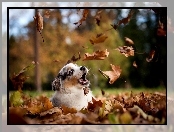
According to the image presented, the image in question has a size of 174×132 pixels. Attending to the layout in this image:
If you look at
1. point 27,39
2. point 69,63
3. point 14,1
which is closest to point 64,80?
point 69,63

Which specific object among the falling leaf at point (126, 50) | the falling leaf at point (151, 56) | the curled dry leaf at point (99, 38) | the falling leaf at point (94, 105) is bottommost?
the falling leaf at point (94, 105)

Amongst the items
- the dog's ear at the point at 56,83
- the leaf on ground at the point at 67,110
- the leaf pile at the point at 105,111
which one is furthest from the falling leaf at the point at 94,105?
the dog's ear at the point at 56,83

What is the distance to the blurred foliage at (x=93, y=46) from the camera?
6.07 meters

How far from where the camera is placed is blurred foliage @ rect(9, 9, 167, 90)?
6070 mm

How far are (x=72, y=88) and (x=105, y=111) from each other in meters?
0.45

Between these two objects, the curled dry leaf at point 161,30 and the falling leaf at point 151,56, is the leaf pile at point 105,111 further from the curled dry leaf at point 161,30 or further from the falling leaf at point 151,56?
the curled dry leaf at point 161,30

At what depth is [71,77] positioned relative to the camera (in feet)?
19.3

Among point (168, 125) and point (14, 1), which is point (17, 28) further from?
point (168, 125)

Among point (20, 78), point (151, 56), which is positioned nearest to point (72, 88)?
point (20, 78)

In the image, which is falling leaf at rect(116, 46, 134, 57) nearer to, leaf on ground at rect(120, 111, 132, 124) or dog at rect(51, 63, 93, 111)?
dog at rect(51, 63, 93, 111)

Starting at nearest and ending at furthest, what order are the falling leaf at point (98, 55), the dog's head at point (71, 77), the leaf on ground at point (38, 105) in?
the dog's head at point (71, 77) < the leaf on ground at point (38, 105) < the falling leaf at point (98, 55)

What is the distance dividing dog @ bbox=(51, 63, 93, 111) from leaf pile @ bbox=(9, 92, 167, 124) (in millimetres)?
62

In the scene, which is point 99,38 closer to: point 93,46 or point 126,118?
point 93,46

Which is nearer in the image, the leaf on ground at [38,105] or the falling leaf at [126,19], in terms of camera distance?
the leaf on ground at [38,105]
